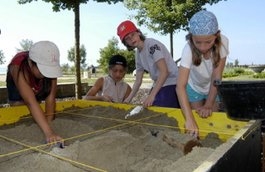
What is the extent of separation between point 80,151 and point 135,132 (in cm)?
73

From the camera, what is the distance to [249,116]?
237cm

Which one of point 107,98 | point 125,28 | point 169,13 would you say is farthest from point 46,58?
point 169,13

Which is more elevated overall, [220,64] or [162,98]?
[220,64]

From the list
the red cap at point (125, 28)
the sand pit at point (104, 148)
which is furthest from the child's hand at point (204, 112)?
the red cap at point (125, 28)

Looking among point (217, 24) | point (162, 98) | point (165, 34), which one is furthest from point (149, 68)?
point (165, 34)

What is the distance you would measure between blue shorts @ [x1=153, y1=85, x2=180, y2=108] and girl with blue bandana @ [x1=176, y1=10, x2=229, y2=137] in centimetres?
42

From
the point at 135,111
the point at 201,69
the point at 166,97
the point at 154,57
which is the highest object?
the point at 154,57

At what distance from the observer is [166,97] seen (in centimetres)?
361

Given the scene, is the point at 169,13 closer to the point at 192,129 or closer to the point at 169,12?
the point at 169,12

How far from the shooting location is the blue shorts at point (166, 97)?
3.59 m

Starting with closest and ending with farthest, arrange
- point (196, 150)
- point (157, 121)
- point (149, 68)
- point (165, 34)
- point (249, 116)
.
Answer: point (196, 150)
point (249, 116)
point (157, 121)
point (149, 68)
point (165, 34)

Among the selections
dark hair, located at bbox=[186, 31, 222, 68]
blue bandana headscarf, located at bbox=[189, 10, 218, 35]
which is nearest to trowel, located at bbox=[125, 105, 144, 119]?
dark hair, located at bbox=[186, 31, 222, 68]

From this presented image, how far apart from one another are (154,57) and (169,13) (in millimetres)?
10878

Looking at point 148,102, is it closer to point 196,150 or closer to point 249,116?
point 249,116
